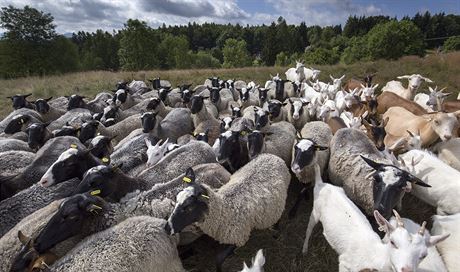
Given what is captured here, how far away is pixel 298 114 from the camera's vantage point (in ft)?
28.0

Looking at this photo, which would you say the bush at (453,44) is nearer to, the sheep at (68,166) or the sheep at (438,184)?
the sheep at (438,184)

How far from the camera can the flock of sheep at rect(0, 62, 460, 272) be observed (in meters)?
3.57

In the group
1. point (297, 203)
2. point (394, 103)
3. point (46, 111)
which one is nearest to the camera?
point (297, 203)

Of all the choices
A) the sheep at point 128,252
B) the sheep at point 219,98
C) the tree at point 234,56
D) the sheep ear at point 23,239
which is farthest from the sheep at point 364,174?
the tree at point 234,56

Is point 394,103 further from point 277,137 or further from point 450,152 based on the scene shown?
point 277,137

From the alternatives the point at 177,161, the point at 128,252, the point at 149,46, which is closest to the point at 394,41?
the point at 149,46

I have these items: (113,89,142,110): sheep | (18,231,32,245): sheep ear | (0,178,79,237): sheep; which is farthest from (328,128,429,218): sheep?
(113,89,142,110): sheep

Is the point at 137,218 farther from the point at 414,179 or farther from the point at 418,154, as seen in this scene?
the point at 418,154

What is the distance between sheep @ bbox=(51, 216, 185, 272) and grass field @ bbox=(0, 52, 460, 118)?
1333cm

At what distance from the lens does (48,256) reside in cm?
360

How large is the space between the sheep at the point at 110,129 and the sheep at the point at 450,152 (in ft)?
23.2

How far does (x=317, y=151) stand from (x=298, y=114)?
261 cm

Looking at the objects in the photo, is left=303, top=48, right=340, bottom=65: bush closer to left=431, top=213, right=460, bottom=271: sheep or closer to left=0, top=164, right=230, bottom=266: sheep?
left=431, top=213, right=460, bottom=271: sheep

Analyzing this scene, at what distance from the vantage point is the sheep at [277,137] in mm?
6633
